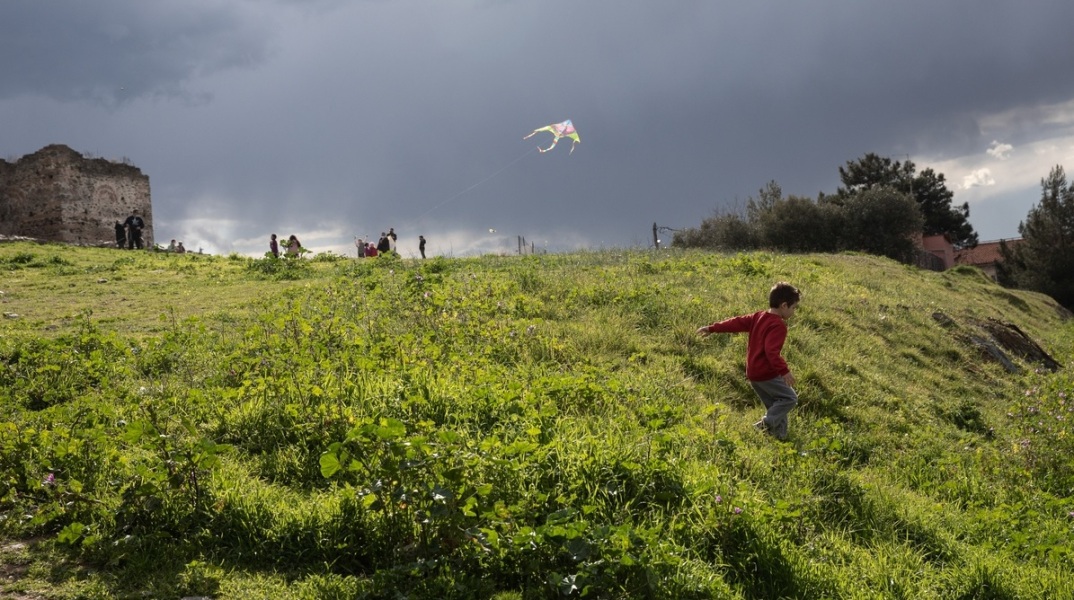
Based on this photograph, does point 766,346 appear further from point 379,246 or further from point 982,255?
point 982,255

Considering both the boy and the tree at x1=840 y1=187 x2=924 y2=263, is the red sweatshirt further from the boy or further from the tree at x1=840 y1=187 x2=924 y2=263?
the tree at x1=840 y1=187 x2=924 y2=263

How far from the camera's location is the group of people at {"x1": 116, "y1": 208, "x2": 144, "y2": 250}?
1143 inches

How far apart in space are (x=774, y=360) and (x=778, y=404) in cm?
42

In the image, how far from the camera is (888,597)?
422 cm

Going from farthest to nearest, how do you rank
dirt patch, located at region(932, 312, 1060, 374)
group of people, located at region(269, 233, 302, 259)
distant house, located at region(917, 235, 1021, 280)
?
1. distant house, located at region(917, 235, 1021, 280)
2. group of people, located at region(269, 233, 302, 259)
3. dirt patch, located at region(932, 312, 1060, 374)

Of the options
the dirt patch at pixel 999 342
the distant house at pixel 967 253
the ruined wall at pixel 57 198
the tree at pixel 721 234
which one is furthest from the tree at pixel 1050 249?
the ruined wall at pixel 57 198

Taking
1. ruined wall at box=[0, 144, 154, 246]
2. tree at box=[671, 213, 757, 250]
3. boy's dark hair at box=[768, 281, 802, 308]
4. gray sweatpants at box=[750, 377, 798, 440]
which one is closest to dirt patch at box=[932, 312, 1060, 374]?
gray sweatpants at box=[750, 377, 798, 440]

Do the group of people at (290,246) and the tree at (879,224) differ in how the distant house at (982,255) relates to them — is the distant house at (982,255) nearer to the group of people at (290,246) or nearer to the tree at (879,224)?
the tree at (879,224)

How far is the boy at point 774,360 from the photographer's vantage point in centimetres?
693

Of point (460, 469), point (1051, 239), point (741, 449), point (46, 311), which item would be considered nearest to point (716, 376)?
point (741, 449)

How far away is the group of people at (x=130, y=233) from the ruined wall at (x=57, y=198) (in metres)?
0.66

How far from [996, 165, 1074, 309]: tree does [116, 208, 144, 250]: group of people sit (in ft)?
151

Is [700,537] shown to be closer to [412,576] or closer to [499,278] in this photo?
[412,576]

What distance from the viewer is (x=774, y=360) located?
6938mm
